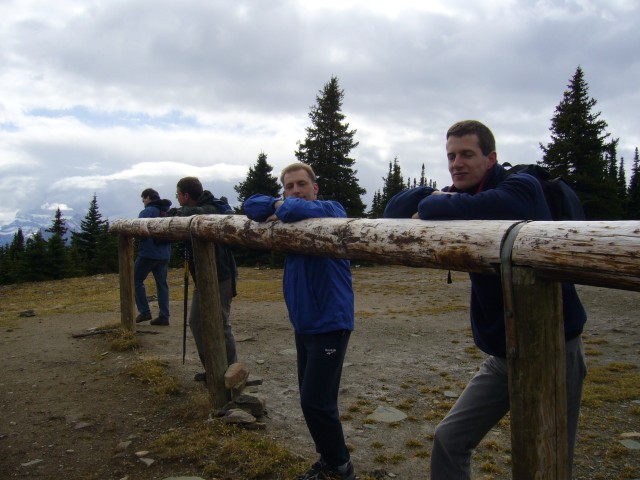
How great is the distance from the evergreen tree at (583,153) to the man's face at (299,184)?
24.4 metres

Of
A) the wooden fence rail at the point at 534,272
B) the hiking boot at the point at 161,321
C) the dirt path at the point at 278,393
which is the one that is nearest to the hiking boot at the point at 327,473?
the dirt path at the point at 278,393

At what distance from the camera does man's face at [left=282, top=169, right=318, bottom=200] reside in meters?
4.13

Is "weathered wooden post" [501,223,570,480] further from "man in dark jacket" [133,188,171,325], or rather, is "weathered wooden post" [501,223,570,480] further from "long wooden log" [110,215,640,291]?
"man in dark jacket" [133,188,171,325]

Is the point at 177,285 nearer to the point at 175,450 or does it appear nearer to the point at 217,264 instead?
the point at 217,264

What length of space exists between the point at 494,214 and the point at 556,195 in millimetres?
409

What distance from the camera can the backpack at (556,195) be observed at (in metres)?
2.71

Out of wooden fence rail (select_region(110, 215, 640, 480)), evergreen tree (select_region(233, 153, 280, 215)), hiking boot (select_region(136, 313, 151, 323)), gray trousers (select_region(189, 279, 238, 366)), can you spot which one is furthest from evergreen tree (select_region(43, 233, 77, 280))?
wooden fence rail (select_region(110, 215, 640, 480))

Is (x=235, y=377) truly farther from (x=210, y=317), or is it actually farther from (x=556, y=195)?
(x=556, y=195)

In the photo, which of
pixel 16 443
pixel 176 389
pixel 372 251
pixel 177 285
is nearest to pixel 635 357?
pixel 372 251

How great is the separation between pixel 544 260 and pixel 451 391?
4319 mm

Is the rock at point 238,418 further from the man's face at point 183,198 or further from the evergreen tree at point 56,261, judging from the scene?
the evergreen tree at point 56,261

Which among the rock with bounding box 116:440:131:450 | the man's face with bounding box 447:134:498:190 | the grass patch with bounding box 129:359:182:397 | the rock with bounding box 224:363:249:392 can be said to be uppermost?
the man's face with bounding box 447:134:498:190

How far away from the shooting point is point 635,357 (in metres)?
7.41

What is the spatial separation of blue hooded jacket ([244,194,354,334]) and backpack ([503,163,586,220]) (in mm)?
1510
